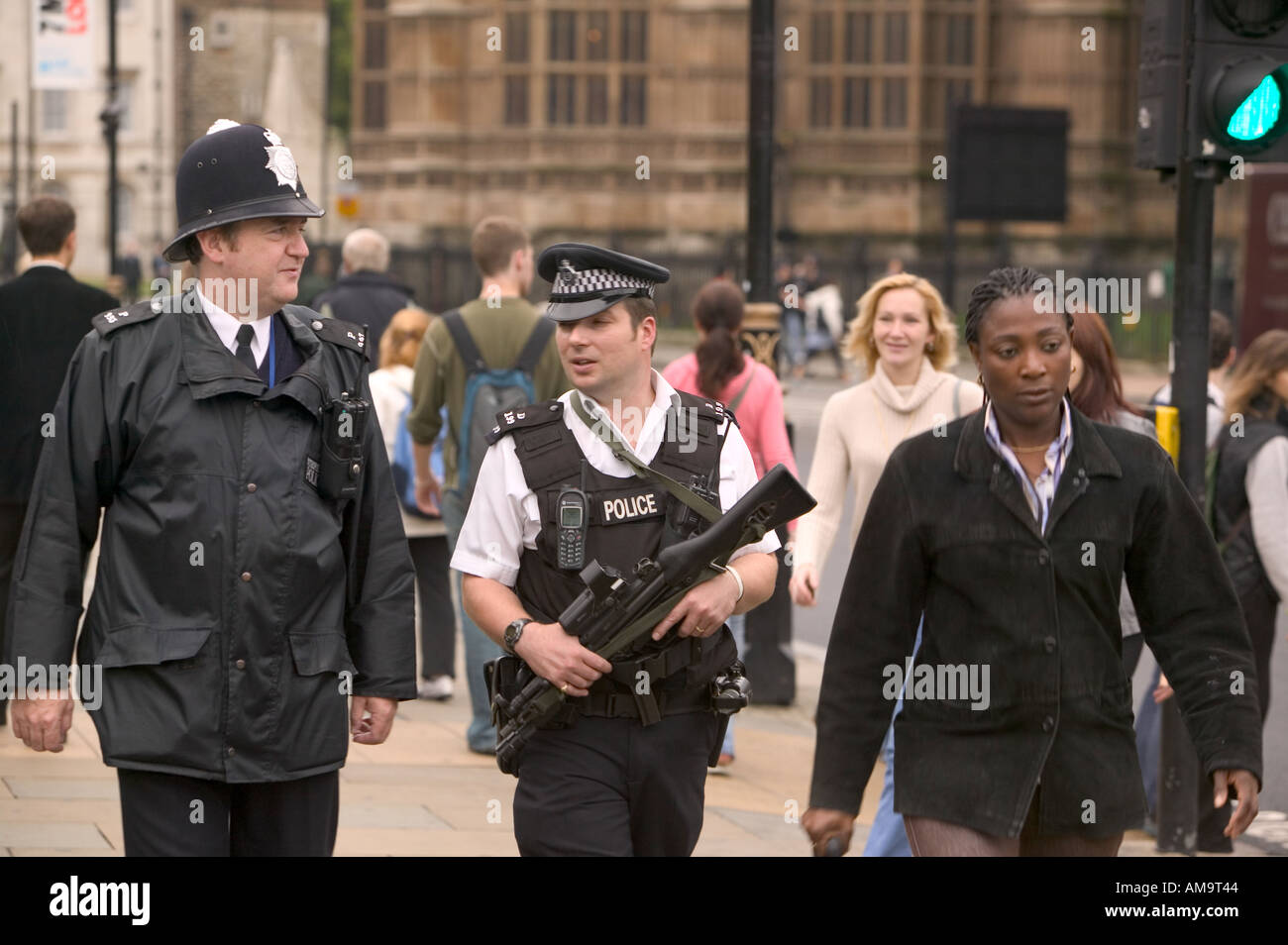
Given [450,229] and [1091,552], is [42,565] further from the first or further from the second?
[450,229]

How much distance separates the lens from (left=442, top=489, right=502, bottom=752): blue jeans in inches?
317

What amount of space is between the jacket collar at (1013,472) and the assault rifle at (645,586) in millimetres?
351

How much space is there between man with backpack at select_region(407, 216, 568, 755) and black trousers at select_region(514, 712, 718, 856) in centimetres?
345

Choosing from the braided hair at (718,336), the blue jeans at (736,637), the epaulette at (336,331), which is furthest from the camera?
the braided hair at (718,336)

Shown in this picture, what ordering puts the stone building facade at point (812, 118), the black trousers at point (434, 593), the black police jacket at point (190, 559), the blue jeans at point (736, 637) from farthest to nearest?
the stone building facade at point (812, 118)
the black trousers at point (434, 593)
the blue jeans at point (736, 637)
the black police jacket at point (190, 559)

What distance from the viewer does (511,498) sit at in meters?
4.36

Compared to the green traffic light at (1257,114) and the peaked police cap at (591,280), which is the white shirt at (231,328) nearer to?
the peaked police cap at (591,280)

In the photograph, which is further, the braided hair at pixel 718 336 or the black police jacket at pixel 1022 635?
the braided hair at pixel 718 336

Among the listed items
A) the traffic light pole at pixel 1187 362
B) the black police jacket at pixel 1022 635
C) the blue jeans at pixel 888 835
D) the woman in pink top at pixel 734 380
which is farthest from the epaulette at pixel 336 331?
the woman in pink top at pixel 734 380

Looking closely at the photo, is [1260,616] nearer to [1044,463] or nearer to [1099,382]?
[1099,382]

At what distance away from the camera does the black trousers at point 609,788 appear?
4277 millimetres

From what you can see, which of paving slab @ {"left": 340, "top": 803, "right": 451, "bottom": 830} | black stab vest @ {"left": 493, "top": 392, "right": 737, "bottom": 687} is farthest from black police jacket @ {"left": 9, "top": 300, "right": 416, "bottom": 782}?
paving slab @ {"left": 340, "top": 803, "right": 451, "bottom": 830}

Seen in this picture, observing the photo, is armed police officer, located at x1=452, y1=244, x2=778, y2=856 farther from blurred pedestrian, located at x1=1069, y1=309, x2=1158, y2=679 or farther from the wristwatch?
blurred pedestrian, located at x1=1069, y1=309, x2=1158, y2=679

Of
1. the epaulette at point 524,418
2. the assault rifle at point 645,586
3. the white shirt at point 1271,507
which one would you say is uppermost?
the epaulette at point 524,418
